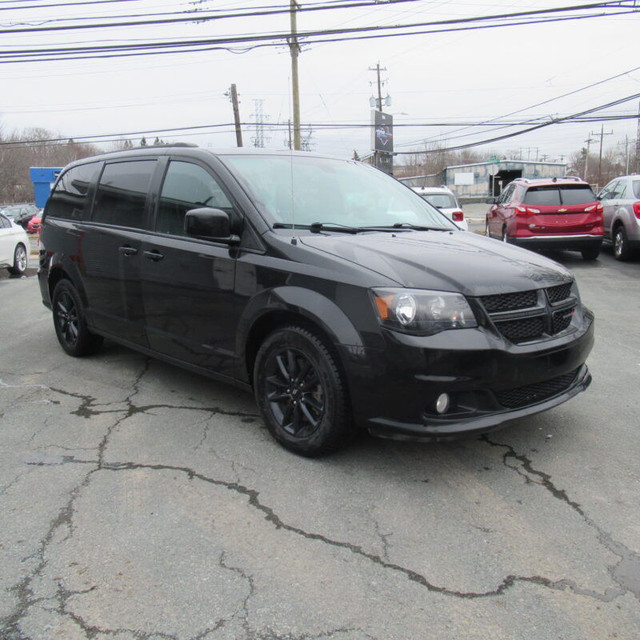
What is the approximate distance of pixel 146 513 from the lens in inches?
117

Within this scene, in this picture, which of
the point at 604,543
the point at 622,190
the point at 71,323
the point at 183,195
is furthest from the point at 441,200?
the point at 604,543

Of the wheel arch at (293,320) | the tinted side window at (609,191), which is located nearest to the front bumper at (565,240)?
the tinted side window at (609,191)

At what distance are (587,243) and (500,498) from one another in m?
10.4

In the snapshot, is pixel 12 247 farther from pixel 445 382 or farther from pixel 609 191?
pixel 609 191

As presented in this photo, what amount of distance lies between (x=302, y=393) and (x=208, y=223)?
112 centimetres

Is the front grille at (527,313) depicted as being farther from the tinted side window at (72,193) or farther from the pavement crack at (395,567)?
the tinted side window at (72,193)

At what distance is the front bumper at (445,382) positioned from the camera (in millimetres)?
2965

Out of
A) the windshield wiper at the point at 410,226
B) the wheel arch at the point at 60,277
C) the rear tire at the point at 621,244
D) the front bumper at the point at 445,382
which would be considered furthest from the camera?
the rear tire at the point at 621,244

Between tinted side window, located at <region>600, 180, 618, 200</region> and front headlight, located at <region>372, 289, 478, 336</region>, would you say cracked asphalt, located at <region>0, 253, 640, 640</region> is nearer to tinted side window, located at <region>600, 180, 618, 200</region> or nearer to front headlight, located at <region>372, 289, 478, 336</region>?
front headlight, located at <region>372, 289, 478, 336</region>

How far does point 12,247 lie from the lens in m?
13.2

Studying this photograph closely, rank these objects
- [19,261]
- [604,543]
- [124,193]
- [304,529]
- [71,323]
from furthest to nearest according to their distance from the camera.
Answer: [19,261]
[71,323]
[124,193]
[304,529]
[604,543]

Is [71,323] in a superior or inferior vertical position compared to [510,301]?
inferior

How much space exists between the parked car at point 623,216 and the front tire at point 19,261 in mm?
12802

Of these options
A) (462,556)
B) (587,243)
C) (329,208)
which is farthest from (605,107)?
(462,556)
